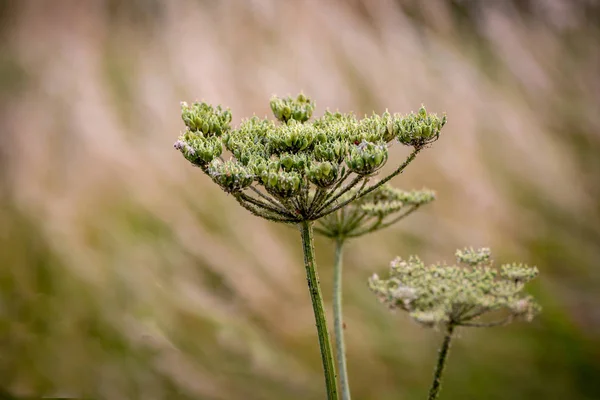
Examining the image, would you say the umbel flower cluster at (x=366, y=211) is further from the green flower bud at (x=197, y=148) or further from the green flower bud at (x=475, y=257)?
the green flower bud at (x=197, y=148)

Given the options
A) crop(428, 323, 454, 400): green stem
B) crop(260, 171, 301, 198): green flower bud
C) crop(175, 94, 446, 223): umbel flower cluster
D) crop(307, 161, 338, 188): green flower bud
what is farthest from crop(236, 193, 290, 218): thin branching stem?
crop(428, 323, 454, 400): green stem

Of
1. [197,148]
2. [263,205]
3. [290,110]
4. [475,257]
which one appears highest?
[290,110]

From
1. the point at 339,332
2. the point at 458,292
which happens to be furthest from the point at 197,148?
the point at 458,292

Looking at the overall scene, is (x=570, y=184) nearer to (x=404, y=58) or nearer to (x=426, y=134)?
(x=404, y=58)

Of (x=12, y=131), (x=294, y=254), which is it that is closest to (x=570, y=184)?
(x=294, y=254)

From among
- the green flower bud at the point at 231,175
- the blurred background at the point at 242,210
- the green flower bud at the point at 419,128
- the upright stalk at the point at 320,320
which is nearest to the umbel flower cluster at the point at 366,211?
the upright stalk at the point at 320,320

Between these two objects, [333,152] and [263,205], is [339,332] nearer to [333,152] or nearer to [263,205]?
[263,205]
